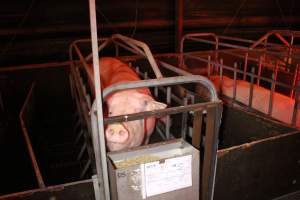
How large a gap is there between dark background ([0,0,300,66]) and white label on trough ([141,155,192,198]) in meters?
4.45

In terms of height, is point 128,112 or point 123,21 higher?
point 123,21

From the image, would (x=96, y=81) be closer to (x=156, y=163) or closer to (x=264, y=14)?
(x=156, y=163)

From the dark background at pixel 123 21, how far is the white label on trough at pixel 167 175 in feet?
14.6

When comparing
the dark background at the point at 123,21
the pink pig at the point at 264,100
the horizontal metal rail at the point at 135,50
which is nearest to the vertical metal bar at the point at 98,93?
the horizontal metal rail at the point at 135,50

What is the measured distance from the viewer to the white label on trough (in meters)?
1.31

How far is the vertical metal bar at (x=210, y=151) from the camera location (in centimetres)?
144

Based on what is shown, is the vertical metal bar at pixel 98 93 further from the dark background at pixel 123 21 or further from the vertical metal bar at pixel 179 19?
the vertical metal bar at pixel 179 19

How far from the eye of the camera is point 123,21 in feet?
18.0

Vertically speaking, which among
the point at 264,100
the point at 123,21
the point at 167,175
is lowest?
the point at 264,100

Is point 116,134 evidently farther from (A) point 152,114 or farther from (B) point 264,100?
(B) point 264,100

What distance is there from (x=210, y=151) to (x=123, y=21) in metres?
4.45

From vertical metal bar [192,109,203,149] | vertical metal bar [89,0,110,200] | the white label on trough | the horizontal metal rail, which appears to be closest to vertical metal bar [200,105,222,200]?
vertical metal bar [192,109,203,149]

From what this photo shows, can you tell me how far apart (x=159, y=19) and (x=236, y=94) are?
2.94m

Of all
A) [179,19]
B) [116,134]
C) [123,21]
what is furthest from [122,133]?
[179,19]
